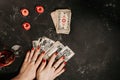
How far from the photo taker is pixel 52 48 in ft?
7.40

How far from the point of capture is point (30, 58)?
2244mm

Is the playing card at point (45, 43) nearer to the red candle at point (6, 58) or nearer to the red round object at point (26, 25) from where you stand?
the red round object at point (26, 25)

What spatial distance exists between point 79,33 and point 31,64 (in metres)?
0.49

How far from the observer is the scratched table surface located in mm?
2236

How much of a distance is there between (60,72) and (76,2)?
0.63m

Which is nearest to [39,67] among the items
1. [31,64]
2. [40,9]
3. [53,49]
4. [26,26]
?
[31,64]

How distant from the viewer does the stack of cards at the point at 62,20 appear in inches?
89.2

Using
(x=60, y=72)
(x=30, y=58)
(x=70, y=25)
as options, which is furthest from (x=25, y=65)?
(x=70, y=25)

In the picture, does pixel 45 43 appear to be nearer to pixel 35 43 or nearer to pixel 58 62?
pixel 35 43

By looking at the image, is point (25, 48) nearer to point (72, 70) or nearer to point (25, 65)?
point (25, 65)

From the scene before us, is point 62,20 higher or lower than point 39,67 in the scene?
higher

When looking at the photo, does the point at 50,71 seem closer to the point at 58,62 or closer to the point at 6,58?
the point at 58,62

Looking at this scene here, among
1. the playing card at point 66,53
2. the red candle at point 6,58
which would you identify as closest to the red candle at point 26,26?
the red candle at point 6,58

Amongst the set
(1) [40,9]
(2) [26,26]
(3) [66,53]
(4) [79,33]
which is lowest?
(3) [66,53]
